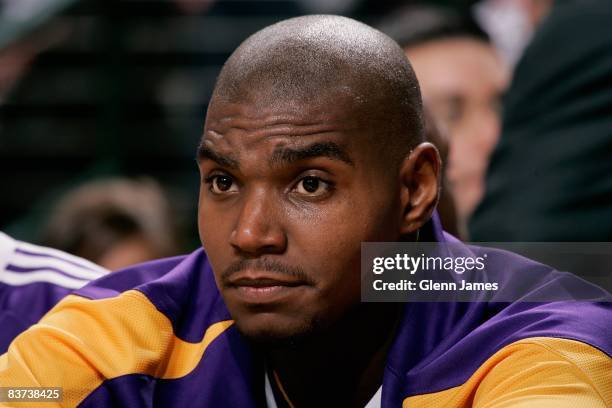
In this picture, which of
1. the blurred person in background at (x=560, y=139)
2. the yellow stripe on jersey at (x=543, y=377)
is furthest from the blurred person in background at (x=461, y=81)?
the yellow stripe on jersey at (x=543, y=377)

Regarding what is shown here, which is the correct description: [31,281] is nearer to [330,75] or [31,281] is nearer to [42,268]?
[42,268]

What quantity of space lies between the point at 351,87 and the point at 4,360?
2.65ft

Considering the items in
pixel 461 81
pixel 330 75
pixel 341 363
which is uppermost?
pixel 330 75

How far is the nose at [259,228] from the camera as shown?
5.74 ft

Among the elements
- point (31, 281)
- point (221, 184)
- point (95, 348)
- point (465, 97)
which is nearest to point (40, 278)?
point (31, 281)

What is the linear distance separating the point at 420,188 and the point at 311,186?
252 mm

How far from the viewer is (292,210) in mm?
1787

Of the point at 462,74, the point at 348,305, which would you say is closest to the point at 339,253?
the point at 348,305

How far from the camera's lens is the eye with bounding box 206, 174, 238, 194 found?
1.86 meters

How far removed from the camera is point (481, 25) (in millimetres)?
4039

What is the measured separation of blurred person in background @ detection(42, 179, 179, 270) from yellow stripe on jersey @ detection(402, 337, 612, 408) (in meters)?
1.89

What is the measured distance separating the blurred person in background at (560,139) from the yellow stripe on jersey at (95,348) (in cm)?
89

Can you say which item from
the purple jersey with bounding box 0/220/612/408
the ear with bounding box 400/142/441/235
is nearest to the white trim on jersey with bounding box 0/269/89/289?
the purple jersey with bounding box 0/220/612/408

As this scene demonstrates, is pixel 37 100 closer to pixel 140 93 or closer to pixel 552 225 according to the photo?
pixel 140 93
